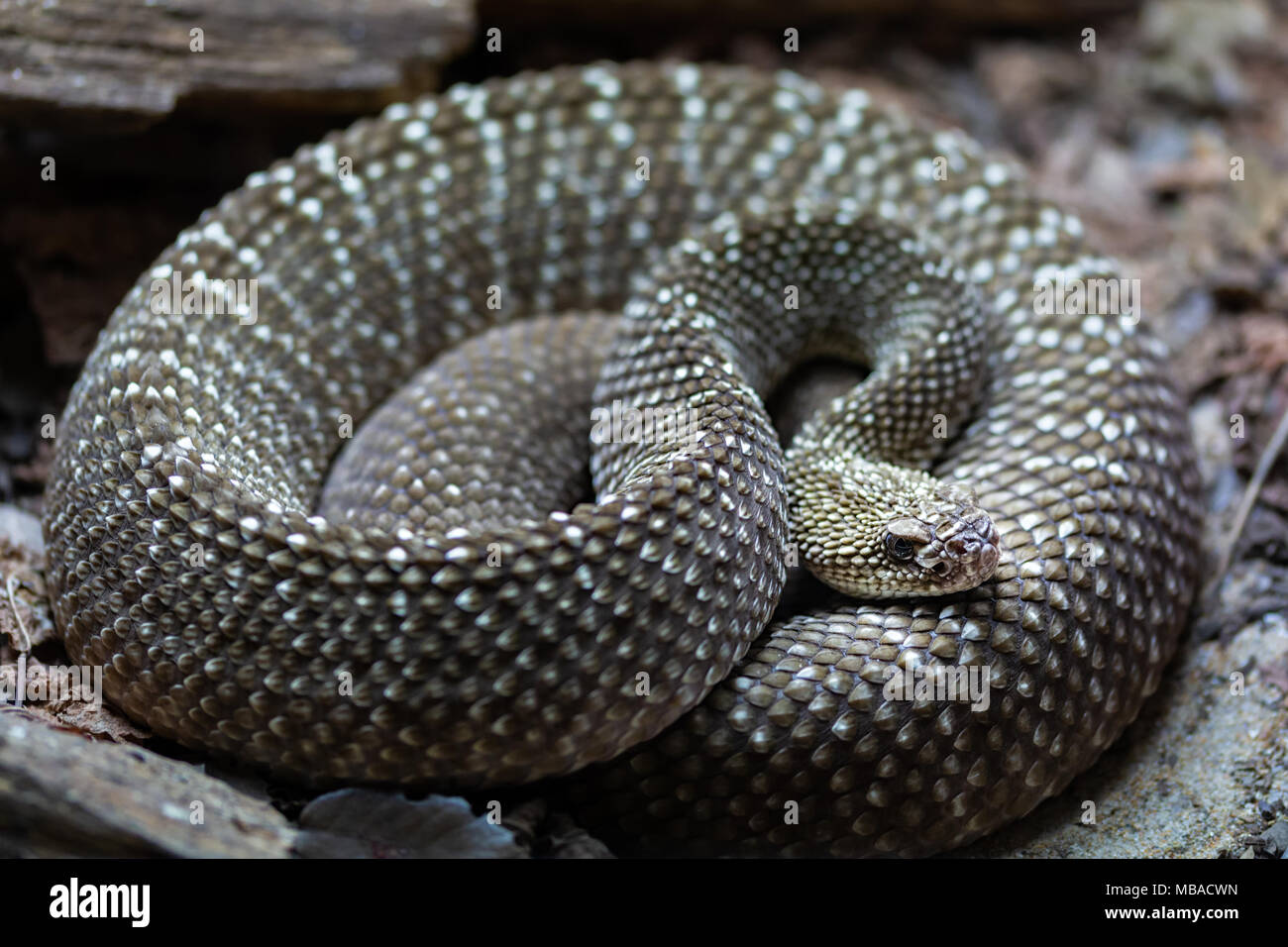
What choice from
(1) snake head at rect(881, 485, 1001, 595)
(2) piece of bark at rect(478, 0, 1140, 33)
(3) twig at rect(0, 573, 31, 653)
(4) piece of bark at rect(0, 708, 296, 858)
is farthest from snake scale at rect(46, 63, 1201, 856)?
(2) piece of bark at rect(478, 0, 1140, 33)

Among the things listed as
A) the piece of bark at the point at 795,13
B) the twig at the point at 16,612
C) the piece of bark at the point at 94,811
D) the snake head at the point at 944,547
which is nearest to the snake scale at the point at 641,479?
the snake head at the point at 944,547

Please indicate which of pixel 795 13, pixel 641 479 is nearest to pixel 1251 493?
pixel 641 479

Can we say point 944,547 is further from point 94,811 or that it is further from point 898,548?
point 94,811

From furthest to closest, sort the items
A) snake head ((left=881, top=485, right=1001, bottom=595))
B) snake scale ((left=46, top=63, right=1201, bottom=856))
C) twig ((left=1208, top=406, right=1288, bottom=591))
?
twig ((left=1208, top=406, right=1288, bottom=591)) < snake head ((left=881, top=485, right=1001, bottom=595)) < snake scale ((left=46, top=63, right=1201, bottom=856))

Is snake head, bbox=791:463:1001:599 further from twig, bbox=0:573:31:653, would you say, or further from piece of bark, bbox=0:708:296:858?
twig, bbox=0:573:31:653
